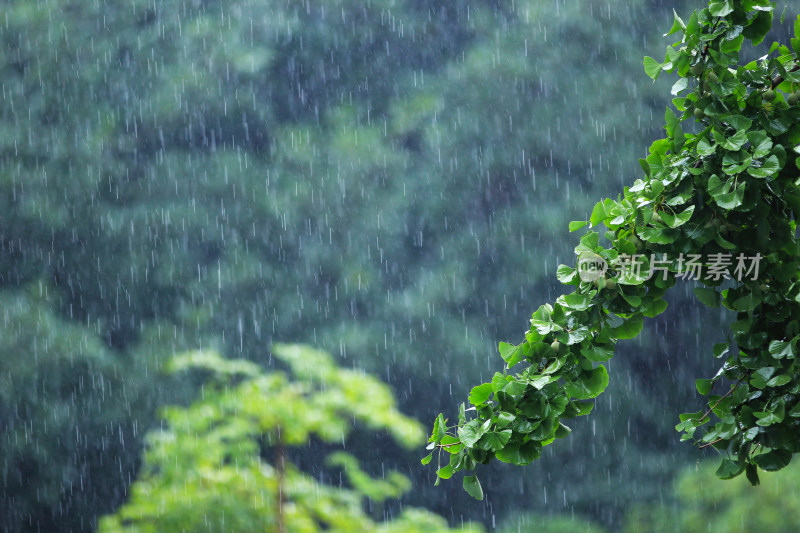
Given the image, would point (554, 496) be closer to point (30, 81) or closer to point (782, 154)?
point (30, 81)

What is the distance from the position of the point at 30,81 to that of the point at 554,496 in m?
4.10

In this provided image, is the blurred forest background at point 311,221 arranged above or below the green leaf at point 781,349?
below

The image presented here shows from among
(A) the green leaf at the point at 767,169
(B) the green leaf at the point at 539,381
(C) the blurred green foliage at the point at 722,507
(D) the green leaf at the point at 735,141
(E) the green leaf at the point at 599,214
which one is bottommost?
(C) the blurred green foliage at the point at 722,507

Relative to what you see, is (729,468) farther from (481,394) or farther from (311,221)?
(311,221)

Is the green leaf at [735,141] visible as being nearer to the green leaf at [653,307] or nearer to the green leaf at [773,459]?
the green leaf at [653,307]

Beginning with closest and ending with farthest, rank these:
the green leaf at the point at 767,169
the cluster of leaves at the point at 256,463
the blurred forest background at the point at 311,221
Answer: the green leaf at the point at 767,169 < the cluster of leaves at the point at 256,463 < the blurred forest background at the point at 311,221

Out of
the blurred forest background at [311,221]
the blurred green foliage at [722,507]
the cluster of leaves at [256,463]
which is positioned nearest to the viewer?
the cluster of leaves at [256,463]

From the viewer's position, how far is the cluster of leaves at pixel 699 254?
29.2 inches

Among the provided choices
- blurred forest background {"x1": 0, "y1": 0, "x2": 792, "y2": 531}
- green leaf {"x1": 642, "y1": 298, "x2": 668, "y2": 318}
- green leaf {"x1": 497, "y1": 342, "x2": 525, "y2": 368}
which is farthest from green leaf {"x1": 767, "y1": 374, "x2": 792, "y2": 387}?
blurred forest background {"x1": 0, "y1": 0, "x2": 792, "y2": 531}

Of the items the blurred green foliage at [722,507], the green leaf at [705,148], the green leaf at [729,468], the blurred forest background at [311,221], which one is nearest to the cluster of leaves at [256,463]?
the blurred green foliage at [722,507]

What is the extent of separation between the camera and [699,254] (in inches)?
30.0

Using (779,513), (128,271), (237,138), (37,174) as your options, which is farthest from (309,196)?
(779,513)

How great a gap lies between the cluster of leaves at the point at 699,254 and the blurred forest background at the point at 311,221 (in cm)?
428

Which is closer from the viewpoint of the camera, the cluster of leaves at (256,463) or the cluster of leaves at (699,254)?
the cluster of leaves at (699,254)
